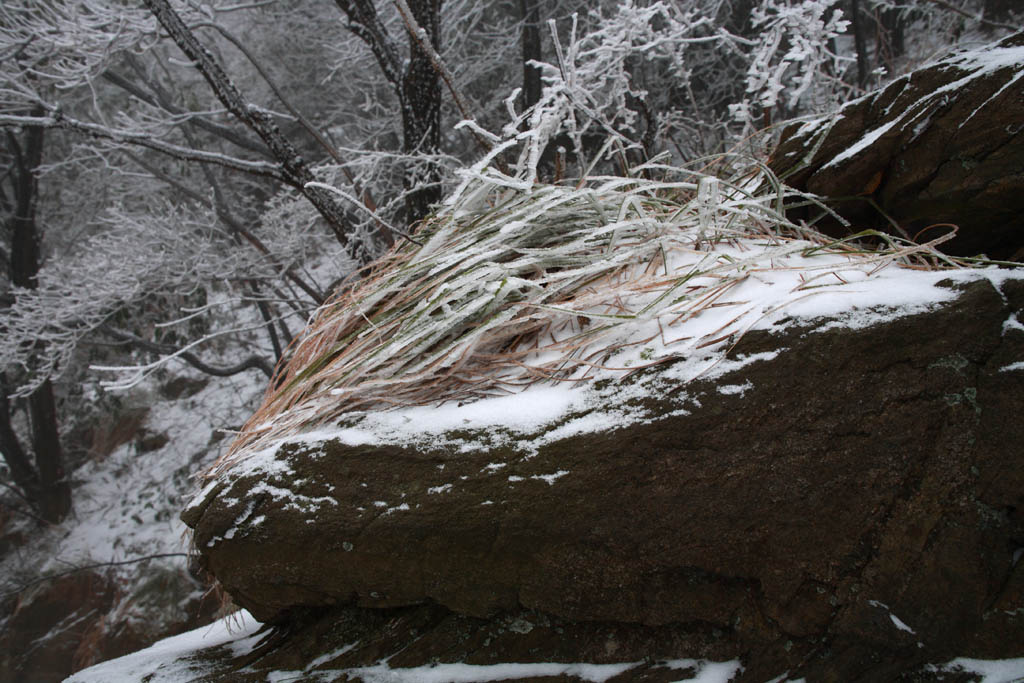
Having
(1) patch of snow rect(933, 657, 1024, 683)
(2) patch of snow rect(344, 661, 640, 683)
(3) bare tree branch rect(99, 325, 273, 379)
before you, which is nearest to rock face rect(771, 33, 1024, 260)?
(1) patch of snow rect(933, 657, 1024, 683)

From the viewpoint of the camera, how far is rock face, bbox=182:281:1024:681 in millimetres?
898

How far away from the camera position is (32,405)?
6305 millimetres

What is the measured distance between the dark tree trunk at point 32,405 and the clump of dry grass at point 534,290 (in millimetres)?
6435

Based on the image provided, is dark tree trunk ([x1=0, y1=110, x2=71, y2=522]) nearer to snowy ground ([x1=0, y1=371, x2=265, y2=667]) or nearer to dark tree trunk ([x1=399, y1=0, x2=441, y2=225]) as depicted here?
snowy ground ([x1=0, y1=371, x2=265, y2=667])

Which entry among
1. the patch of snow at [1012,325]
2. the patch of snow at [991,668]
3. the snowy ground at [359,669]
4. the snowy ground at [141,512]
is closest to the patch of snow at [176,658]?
the snowy ground at [359,669]

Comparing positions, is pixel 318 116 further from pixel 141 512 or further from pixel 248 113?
pixel 141 512

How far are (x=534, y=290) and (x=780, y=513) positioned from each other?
2.26 feet

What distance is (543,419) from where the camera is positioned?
1.11 m

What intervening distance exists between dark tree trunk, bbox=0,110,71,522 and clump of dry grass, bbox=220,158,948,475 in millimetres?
6435

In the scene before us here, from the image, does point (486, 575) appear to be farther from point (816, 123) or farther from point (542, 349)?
point (816, 123)

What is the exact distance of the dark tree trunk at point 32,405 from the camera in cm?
611

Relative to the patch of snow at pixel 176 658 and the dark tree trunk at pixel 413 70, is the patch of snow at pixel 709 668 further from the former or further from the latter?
the dark tree trunk at pixel 413 70

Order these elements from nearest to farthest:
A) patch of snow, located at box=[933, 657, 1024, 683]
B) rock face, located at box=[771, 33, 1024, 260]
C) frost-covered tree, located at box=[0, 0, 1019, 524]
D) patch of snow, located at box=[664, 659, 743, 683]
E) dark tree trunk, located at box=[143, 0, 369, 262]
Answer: patch of snow, located at box=[933, 657, 1024, 683] < patch of snow, located at box=[664, 659, 743, 683] < rock face, located at box=[771, 33, 1024, 260] < frost-covered tree, located at box=[0, 0, 1019, 524] < dark tree trunk, located at box=[143, 0, 369, 262]

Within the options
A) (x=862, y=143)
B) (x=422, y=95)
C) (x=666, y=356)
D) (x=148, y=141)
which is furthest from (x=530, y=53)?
(x=666, y=356)
